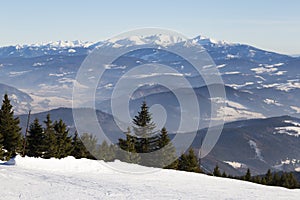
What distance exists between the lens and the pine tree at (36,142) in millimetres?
63106

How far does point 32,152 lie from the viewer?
64.0m

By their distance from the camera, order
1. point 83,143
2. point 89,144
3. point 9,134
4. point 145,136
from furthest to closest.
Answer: point 89,144 < point 83,143 < point 145,136 < point 9,134

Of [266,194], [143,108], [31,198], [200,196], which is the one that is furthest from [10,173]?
[143,108]

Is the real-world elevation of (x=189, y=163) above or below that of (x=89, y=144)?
below

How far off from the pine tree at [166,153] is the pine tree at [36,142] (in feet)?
59.9

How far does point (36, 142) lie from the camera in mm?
64312

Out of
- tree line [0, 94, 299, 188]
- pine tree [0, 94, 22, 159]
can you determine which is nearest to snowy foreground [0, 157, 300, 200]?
tree line [0, 94, 299, 188]

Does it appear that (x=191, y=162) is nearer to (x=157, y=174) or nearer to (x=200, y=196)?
(x=157, y=174)

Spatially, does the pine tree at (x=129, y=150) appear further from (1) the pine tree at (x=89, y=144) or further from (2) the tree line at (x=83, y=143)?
(1) the pine tree at (x=89, y=144)

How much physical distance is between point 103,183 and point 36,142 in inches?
1312

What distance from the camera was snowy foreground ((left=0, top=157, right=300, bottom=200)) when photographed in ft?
95.1

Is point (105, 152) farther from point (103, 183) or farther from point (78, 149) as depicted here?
point (103, 183)

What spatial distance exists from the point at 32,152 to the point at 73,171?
26562mm

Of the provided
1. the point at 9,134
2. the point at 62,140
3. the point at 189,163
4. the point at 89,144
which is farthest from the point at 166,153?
the point at 9,134
